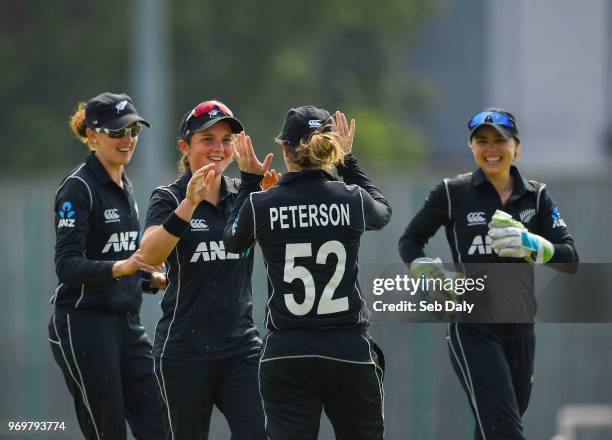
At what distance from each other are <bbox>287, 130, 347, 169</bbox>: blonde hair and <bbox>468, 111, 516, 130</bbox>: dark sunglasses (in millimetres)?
1185

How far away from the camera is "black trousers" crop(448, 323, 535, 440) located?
6551 mm

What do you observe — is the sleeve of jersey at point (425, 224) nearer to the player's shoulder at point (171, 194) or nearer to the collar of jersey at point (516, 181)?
the collar of jersey at point (516, 181)

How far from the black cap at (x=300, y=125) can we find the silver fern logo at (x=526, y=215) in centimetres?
142

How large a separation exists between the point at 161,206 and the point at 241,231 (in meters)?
0.62

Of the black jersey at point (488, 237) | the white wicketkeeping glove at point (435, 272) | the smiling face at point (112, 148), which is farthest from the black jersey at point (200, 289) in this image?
the black jersey at point (488, 237)

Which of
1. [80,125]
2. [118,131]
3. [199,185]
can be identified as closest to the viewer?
[199,185]

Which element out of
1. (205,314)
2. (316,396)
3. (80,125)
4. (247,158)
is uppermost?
(80,125)

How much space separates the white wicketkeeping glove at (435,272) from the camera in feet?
22.3

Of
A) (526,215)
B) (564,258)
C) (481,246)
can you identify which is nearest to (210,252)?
(481,246)

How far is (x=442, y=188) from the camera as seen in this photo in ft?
22.7

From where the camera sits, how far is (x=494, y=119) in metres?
6.74

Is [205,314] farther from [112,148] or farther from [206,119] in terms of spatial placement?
[112,148]

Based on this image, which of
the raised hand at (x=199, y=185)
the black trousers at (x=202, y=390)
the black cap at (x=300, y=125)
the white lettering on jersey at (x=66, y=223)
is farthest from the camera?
the white lettering on jersey at (x=66, y=223)

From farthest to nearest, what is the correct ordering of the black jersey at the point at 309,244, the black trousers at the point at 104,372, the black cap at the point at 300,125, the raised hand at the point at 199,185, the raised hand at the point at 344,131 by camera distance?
the black trousers at the point at 104,372 < the raised hand at the point at 344,131 < the raised hand at the point at 199,185 < the black cap at the point at 300,125 < the black jersey at the point at 309,244
